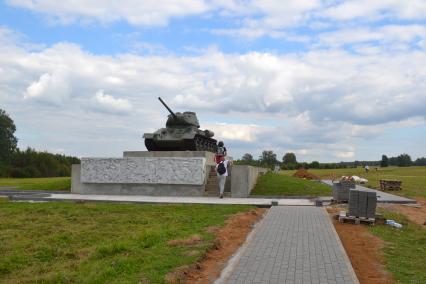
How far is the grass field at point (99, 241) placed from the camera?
6801mm

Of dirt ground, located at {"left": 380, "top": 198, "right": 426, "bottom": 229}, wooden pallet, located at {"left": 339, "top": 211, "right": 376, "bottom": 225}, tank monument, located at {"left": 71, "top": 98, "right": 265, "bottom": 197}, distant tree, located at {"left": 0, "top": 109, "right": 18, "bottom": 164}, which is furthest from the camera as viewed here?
distant tree, located at {"left": 0, "top": 109, "right": 18, "bottom": 164}

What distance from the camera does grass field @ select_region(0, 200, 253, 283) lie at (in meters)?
6.80

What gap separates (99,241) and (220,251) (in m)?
2.35

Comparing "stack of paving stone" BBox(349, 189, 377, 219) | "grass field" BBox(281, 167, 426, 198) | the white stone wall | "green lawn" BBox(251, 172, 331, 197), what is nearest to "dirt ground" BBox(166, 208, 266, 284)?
"stack of paving stone" BBox(349, 189, 377, 219)

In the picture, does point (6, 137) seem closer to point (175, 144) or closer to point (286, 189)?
point (175, 144)

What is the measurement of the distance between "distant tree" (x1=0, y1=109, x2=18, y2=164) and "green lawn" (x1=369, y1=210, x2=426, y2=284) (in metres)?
66.6

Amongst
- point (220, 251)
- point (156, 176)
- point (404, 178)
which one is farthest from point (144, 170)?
point (404, 178)

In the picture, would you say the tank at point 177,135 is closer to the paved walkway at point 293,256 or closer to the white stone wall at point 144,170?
the white stone wall at point 144,170

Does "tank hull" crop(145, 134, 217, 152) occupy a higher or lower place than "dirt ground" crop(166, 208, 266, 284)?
higher

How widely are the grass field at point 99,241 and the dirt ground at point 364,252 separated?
2436 mm

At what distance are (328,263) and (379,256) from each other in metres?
1.85

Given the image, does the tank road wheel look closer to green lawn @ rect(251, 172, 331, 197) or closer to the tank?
the tank

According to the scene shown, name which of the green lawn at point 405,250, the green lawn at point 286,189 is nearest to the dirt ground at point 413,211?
the green lawn at point 405,250

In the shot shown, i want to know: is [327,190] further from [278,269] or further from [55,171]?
[55,171]
